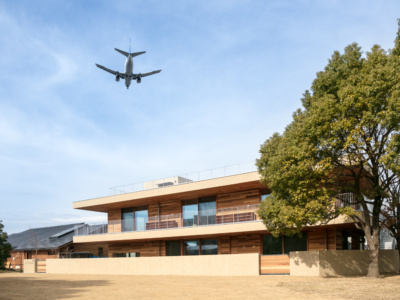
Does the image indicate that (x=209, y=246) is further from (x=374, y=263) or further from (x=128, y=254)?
(x=374, y=263)

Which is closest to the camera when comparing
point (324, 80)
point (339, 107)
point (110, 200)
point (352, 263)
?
point (339, 107)

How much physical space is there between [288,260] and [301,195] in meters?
7.93

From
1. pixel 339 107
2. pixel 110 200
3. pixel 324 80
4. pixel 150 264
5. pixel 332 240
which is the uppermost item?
pixel 324 80

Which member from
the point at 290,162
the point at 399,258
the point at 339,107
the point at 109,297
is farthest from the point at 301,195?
the point at 399,258

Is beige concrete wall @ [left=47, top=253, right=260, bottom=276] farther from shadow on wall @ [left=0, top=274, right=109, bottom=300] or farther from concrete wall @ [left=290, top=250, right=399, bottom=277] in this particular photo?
shadow on wall @ [left=0, top=274, right=109, bottom=300]

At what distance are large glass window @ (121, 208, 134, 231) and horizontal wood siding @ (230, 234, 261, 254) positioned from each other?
955 cm

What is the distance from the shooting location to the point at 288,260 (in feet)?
82.3

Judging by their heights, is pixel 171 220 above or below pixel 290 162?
below

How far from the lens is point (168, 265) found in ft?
96.0

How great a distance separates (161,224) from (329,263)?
14250 mm

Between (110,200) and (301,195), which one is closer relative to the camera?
(301,195)

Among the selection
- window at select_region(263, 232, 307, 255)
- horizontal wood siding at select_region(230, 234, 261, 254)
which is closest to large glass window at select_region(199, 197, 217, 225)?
horizontal wood siding at select_region(230, 234, 261, 254)

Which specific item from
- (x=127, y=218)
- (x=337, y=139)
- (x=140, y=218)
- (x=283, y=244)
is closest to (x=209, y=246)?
(x=283, y=244)

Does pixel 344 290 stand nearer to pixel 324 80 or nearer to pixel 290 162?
pixel 290 162
